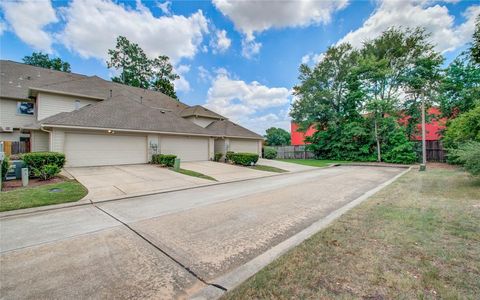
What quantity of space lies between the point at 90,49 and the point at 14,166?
16803 millimetres

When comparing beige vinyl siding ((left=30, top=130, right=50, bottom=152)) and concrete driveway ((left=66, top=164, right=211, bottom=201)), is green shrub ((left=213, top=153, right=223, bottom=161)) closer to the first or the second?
concrete driveway ((left=66, top=164, right=211, bottom=201))

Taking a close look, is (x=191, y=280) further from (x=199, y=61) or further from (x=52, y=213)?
(x=199, y=61)

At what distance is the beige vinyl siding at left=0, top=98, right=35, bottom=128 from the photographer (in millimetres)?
14531

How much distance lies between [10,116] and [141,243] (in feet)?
62.3

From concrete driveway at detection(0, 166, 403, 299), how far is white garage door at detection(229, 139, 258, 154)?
13.8 metres

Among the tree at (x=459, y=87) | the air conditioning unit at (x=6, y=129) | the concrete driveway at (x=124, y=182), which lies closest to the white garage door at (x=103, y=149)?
the concrete driveway at (x=124, y=182)

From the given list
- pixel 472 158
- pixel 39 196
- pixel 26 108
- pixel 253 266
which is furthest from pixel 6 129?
pixel 472 158

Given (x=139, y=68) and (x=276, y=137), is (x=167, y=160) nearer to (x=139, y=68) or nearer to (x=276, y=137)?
(x=139, y=68)

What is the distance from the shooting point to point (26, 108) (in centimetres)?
1550

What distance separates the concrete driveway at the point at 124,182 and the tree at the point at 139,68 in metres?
22.3

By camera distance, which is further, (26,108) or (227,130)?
(227,130)

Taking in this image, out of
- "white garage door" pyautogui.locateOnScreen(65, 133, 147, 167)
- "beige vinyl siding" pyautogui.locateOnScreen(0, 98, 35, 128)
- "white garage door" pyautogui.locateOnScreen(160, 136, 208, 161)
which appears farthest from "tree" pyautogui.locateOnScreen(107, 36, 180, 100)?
"white garage door" pyautogui.locateOnScreen(65, 133, 147, 167)

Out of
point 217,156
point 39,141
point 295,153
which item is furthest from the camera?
point 295,153

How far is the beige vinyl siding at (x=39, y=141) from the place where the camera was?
13.3 metres
